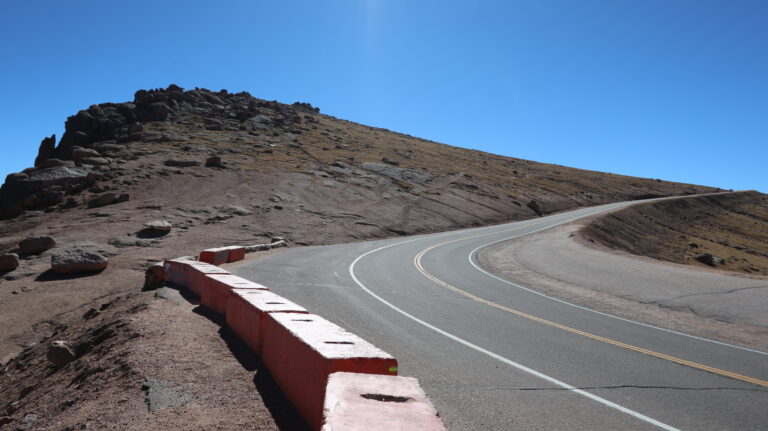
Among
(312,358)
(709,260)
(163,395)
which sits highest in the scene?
(709,260)

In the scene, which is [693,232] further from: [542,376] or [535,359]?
[542,376]

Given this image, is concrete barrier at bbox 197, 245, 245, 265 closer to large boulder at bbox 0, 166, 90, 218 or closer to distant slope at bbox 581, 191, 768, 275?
large boulder at bbox 0, 166, 90, 218

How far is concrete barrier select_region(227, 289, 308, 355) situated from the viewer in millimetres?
6163

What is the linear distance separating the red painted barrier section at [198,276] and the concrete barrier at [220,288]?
0.42 feet

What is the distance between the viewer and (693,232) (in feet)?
163

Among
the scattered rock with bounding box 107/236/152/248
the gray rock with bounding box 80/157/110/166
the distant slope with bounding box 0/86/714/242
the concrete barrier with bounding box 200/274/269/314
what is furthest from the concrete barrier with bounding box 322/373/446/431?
the gray rock with bounding box 80/157/110/166

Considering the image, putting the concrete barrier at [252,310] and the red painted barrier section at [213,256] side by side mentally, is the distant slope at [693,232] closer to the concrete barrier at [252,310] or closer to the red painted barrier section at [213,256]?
the red painted barrier section at [213,256]

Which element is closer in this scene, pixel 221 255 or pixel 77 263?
pixel 77 263

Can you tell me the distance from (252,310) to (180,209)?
23.9m

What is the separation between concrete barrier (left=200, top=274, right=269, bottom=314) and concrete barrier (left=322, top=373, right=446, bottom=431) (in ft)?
15.7

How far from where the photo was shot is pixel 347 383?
A: 3.66m

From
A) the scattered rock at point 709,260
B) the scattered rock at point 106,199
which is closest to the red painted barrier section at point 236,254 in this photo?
the scattered rock at point 106,199

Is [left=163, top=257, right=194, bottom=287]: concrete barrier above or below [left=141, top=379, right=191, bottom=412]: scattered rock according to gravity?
above

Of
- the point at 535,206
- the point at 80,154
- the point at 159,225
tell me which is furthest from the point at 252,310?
the point at 535,206
